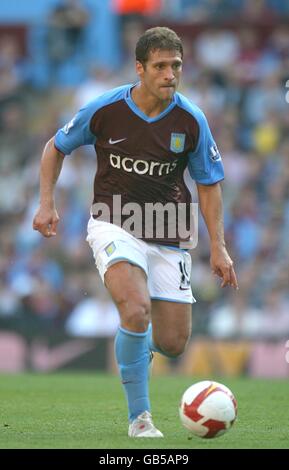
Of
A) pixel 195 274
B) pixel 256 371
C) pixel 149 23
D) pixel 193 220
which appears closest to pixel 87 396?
pixel 193 220

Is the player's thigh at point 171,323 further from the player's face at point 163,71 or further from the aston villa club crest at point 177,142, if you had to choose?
the player's face at point 163,71

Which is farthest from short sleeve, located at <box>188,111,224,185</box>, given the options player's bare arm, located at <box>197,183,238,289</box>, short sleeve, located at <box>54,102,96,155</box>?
short sleeve, located at <box>54,102,96,155</box>

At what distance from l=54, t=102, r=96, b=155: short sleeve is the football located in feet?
5.94

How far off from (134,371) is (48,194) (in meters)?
1.28

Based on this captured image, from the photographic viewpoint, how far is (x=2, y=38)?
18.8 meters

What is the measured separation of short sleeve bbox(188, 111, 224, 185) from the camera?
25.6 ft

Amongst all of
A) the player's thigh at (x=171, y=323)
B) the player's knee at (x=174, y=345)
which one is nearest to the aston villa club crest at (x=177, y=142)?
the player's thigh at (x=171, y=323)

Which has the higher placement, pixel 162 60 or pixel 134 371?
pixel 162 60

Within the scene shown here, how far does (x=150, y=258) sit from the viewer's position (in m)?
7.75

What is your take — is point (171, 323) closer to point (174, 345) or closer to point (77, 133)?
point (174, 345)

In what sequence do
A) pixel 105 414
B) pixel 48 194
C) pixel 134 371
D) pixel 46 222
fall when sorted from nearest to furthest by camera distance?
pixel 134 371 → pixel 46 222 → pixel 48 194 → pixel 105 414

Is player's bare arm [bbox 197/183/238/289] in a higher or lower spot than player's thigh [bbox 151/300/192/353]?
higher

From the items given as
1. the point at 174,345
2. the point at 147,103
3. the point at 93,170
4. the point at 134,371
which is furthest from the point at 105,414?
the point at 93,170

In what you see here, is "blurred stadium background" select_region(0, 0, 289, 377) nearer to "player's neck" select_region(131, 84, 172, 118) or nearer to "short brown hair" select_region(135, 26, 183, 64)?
"player's neck" select_region(131, 84, 172, 118)
